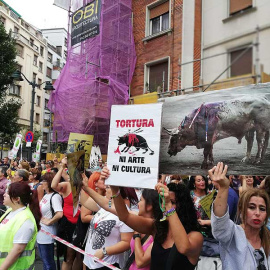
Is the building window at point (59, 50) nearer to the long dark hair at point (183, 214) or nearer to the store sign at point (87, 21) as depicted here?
the store sign at point (87, 21)

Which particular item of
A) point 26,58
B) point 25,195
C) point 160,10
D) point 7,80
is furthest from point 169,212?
point 26,58

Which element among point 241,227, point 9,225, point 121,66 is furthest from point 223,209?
point 121,66

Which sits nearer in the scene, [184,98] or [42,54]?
[184,98]

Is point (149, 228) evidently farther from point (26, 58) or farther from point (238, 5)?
point (26, 58)

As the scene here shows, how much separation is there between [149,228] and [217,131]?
1084mm

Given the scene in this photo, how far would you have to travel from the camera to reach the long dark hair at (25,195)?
321 centimetres

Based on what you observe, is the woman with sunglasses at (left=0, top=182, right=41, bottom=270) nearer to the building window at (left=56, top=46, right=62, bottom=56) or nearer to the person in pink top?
the person in pink top

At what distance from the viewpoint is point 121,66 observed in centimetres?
1235

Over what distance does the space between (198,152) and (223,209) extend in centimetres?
46

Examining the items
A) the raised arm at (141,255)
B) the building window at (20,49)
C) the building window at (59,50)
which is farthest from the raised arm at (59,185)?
the building window at (59,50)

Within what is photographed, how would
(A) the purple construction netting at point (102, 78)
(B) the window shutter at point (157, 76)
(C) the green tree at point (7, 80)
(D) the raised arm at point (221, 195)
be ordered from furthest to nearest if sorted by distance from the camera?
(C) the green tree at point (7, 80)
(A) the purple construction netting at point (102, 78)
(B) the window shutter at point (157, 76)
(D) the raised arm at point (221, 195)

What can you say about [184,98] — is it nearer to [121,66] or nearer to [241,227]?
[241,227]

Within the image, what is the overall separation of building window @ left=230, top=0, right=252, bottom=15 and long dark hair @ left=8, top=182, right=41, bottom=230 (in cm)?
252

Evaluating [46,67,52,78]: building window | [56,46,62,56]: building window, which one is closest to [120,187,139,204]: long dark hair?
[46,67,52,78]: building window
